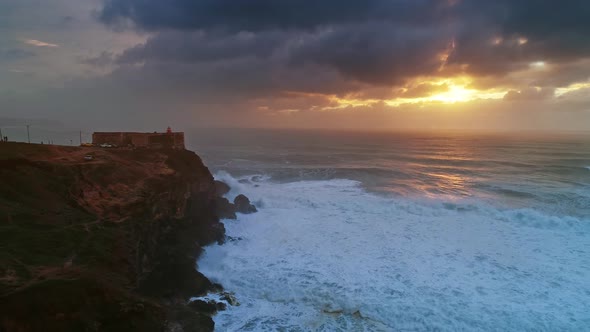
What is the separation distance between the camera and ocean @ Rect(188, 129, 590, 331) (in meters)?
13.5

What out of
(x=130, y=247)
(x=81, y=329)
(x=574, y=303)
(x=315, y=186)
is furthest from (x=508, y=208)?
(x=81, y=329)

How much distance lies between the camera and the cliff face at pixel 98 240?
8.75m

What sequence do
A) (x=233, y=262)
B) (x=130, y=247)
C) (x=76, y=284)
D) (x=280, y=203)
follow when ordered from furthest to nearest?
(x=280, y=203) < (x=233, y=262) < (x=130, y=247) < (x=76, y=284)

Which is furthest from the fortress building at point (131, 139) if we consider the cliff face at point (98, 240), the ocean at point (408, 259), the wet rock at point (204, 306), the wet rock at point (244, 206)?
the wet rock at point (204, 306)

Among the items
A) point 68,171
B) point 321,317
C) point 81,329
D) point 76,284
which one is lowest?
point 321,317

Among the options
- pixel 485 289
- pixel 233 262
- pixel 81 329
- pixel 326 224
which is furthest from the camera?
pixel 326 224

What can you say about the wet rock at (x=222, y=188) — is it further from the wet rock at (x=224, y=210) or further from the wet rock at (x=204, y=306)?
the wet rock at (x=204, y=306)

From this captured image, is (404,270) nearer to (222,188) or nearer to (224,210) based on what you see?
(224,210)

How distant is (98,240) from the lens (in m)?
12.4

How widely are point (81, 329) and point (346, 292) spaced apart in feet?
34.1

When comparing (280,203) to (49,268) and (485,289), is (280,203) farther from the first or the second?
(49,268)

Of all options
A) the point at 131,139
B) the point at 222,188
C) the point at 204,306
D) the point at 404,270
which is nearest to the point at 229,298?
the point at 204,306

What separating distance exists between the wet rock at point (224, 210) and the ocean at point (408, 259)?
0.84 m

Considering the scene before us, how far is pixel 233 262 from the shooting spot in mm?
18656
